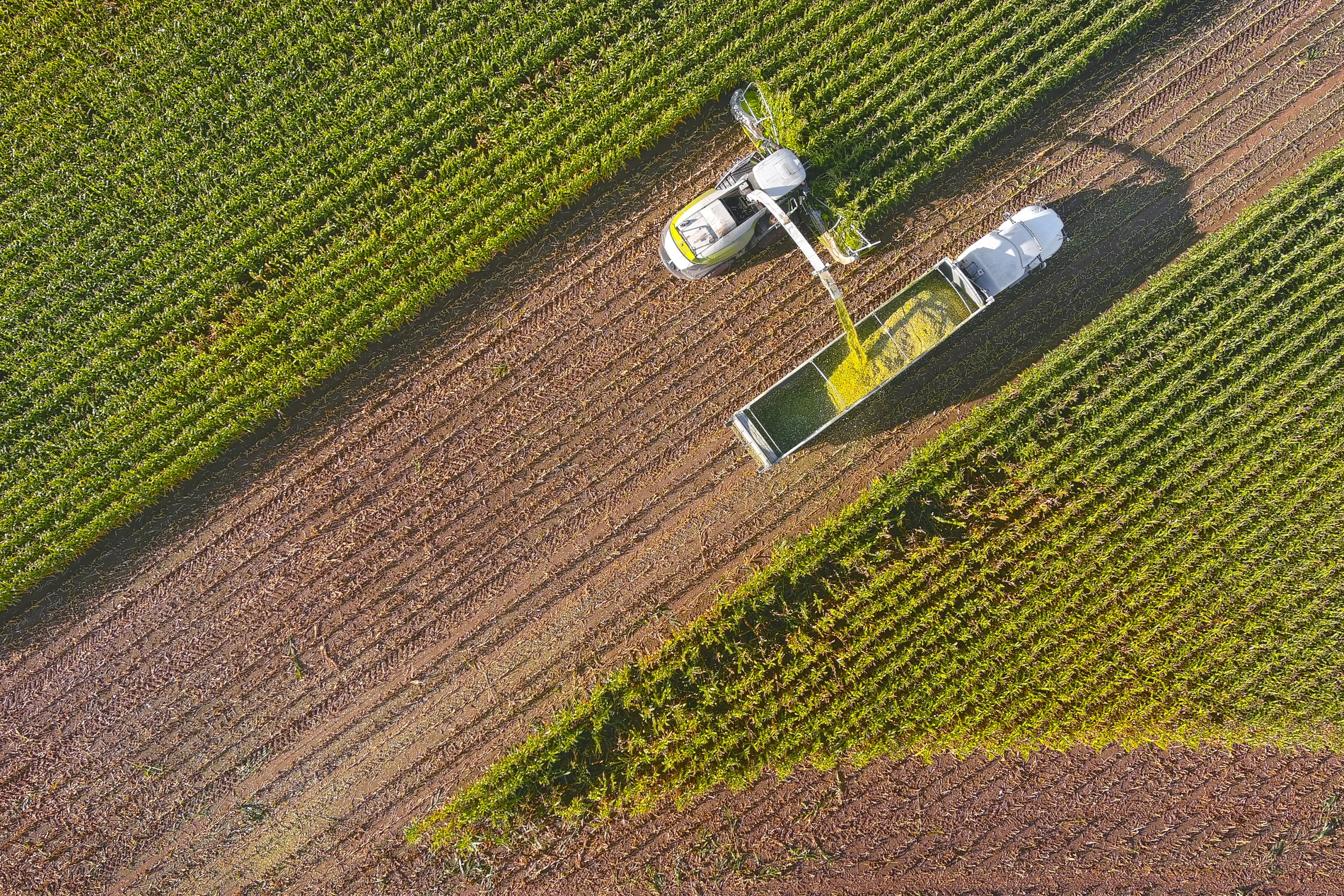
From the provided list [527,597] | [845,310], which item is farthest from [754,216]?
[527,597]

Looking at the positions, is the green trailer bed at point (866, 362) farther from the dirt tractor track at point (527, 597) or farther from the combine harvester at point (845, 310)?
the dirt tractor track at point (527, 597)

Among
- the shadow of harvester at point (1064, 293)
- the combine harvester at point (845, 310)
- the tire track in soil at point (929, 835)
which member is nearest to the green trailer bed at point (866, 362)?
the combine harvester at point (845, 310)

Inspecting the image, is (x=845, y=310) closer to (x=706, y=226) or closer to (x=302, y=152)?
(x=706, y=226)

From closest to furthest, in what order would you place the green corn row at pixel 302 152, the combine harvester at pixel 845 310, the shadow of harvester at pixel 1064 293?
the combine harvester at pixel 845 310 < the green corn row at pixel 302 152 < the shadow of harvester at pixel 1064 293

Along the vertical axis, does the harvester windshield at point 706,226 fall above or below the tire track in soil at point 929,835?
above

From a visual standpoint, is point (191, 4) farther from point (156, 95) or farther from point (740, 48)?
point (740, 48)

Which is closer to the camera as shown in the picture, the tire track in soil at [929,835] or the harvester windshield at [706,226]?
the harvester windshield at [706,226]
